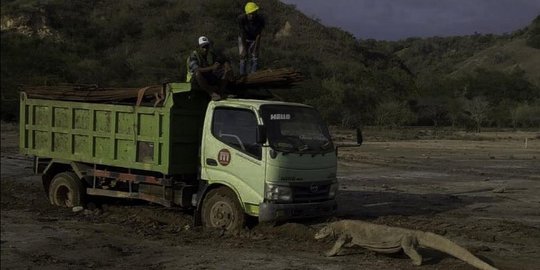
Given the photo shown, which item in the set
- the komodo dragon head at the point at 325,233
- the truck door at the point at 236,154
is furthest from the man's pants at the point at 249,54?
the komodo dragon head at the point at 325,233

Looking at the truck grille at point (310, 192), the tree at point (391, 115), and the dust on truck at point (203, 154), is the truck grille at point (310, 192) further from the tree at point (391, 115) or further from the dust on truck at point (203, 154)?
the tree at point (391, 115)

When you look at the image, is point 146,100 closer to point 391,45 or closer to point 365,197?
point 365,197

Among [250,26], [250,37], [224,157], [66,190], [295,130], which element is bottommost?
[66,190]

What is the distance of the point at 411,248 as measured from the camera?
927cm

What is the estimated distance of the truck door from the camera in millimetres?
10641

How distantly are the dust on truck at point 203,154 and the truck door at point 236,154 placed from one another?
0.05 feet

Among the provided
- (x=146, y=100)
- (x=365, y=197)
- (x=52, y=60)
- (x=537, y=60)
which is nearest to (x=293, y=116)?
(x=146, y=100)

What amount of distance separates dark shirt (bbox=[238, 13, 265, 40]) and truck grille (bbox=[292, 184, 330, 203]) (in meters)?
3.85

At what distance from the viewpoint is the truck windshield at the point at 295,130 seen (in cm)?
1071

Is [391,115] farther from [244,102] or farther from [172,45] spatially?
[244,102]

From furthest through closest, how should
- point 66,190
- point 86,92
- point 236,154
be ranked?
point 66,190
point 86,92
point 236,154

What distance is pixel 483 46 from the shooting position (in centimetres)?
10506

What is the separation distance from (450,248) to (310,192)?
103 inches

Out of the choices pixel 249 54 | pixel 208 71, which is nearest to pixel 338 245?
pixel 208 71
